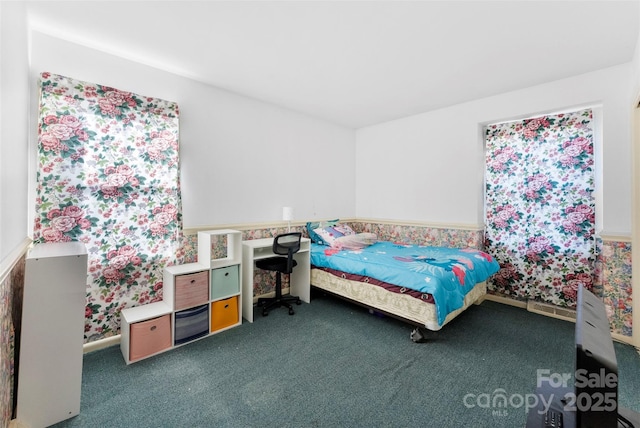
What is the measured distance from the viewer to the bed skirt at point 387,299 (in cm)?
251

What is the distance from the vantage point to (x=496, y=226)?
3717mm

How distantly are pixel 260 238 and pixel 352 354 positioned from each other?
1.92 m

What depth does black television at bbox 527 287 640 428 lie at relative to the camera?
0.73m

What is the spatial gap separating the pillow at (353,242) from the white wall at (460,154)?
0.86 meters

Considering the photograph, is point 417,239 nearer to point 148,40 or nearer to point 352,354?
point 352,354

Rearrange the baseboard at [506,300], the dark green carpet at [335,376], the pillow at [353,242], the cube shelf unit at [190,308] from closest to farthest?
the dark green carpet at [335,376], the cube shelf unit at [190,308], the baseboard at [506,300], the pillow at [353,242]

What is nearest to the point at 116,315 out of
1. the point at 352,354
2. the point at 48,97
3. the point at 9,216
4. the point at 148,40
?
the point at 9,216

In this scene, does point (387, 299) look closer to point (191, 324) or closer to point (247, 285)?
point (247, 285)

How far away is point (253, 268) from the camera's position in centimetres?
331


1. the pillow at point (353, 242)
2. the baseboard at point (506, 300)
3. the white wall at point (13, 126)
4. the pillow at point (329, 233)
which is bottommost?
the baseboard at point (506, 300)

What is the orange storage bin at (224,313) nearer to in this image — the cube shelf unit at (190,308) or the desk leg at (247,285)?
the cube shelf unit at (190,308)

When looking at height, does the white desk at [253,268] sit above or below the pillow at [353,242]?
below

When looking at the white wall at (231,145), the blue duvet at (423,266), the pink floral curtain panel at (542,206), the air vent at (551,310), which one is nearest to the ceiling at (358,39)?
the white wall at (231,145)

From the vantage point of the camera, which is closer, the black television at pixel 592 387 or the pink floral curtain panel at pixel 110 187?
the black television at pixel 592 387
